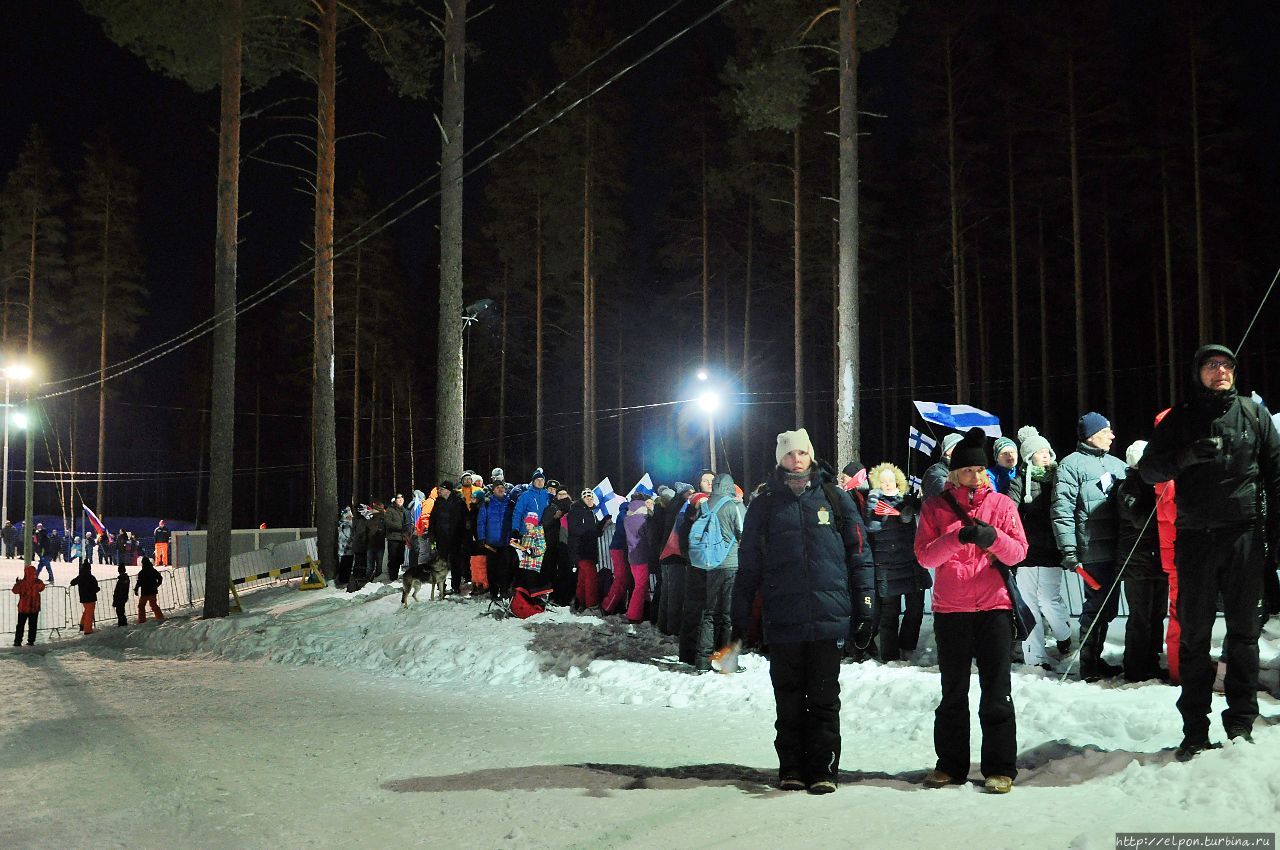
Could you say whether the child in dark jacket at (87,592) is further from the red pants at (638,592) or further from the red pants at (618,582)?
the red pants at (638,592)

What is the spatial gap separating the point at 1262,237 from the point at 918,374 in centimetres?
1746

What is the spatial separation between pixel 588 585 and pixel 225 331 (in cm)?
960

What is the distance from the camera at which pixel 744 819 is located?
205 inches

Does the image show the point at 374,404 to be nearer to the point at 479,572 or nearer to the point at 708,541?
the point at 479,572

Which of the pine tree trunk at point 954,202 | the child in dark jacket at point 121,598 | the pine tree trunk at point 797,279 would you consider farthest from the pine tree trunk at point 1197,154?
the child in dark jacket at point 121,598

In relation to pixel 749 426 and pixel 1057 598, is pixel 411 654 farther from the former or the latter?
pixel 749 426

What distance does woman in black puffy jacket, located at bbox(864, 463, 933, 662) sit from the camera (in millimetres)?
9750

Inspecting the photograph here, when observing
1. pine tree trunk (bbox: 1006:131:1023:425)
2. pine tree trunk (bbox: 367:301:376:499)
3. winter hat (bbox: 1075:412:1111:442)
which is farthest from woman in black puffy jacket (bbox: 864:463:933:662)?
pine tree trunk (bbox: 367:301:376:499)

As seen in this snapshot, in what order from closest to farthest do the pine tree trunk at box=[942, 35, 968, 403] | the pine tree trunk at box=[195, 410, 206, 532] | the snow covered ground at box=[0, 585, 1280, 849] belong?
the snow covered ground at box=[0, 585, 1280, 849] → the pine tree trunk at box=[942, 35, 968, 403] → the pine tree trunk at box=[195, 410, 206, 532]

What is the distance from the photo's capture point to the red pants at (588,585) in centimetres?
1466

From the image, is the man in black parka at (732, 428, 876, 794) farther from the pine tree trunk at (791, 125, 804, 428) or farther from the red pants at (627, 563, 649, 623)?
the pine tree trunk at (791, 125, 804, 428)

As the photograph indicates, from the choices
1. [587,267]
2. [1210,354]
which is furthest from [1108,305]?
[1210,354]

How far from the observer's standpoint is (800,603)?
595cm

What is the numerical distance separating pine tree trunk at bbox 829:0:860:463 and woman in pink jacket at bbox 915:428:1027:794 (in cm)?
987
